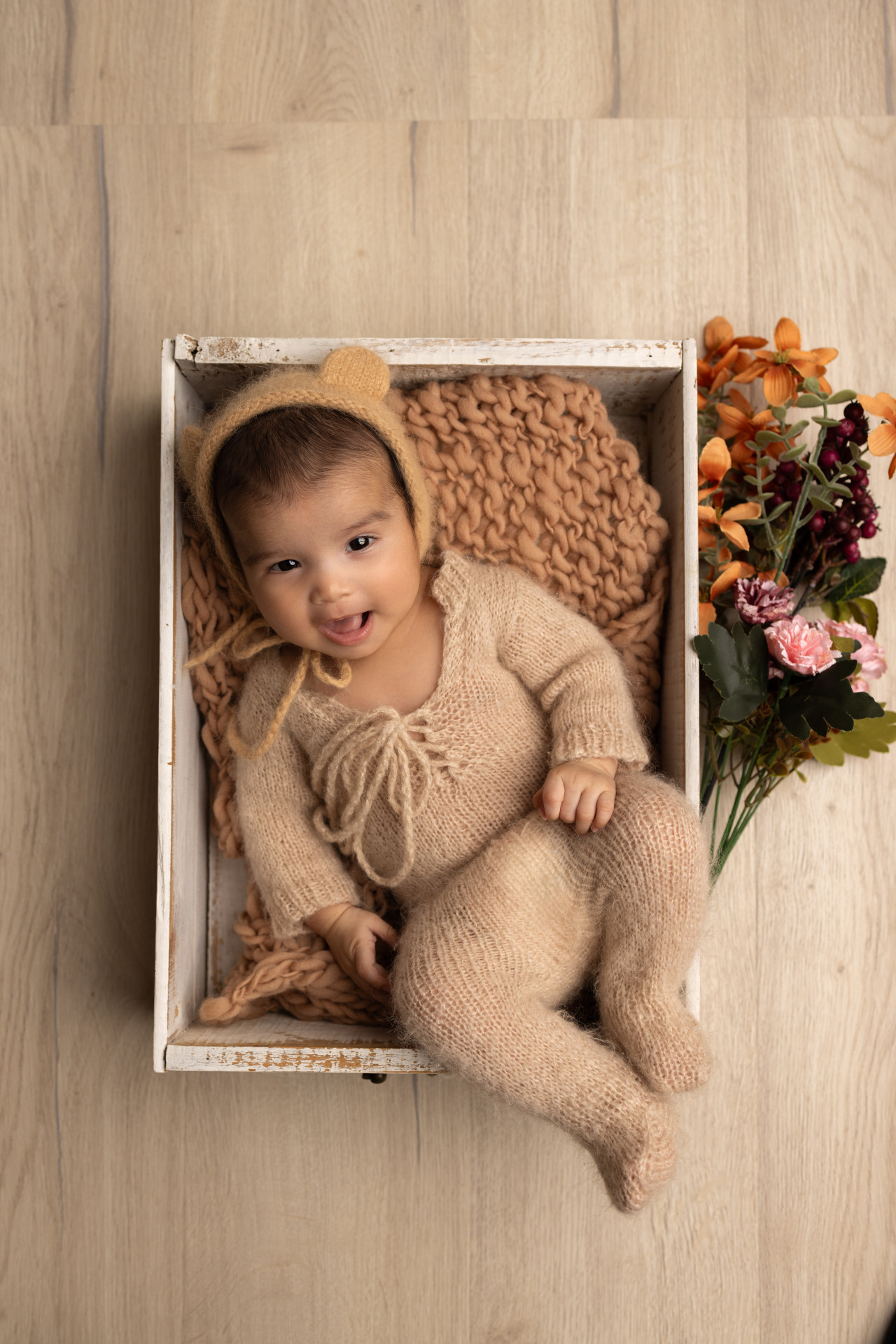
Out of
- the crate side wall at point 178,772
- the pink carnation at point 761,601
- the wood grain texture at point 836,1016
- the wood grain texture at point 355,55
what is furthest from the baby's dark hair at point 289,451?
the wood grain texture at point 836,1016

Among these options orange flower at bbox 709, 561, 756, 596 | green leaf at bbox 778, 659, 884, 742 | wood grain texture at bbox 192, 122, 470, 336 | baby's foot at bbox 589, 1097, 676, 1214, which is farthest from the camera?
wood grain texture at bbox 192, 122, 470, 336

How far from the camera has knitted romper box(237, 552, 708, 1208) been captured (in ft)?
2.67

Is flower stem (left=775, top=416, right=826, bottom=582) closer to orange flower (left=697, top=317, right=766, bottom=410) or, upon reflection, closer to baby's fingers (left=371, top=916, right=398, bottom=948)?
orange flower (left=697, top=317, right=766, bottom=410)

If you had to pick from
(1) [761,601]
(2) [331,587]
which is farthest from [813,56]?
(2) [331,587]

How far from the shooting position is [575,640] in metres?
0.95

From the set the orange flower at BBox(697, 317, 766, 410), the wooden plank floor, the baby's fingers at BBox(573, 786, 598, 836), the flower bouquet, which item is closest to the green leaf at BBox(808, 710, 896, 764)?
the flower bouquet

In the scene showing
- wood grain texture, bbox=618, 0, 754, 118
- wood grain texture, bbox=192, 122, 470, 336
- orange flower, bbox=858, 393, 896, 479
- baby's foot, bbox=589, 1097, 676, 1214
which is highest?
wood grain texture, bbox=618, 0, 754, 118

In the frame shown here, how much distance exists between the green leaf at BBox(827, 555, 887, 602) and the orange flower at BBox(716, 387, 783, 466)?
18cm

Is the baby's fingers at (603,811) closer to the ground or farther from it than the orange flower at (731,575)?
closer to the ground

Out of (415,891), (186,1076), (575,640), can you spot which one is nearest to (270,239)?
(575,640)

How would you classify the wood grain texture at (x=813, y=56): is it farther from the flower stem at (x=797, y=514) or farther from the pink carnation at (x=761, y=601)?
the pink carnation at (x=761, y=601)

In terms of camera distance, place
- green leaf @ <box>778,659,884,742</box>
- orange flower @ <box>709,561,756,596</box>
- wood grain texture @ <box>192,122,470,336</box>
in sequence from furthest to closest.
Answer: wood grain texture @ <box>192,122,470,336</box>, orange flower @ <box>709,561,756,596</box>, green leaf @ <box>778,659,884,742</box>

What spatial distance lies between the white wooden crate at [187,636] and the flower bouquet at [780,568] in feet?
0.17

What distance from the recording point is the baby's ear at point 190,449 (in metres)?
0.91
